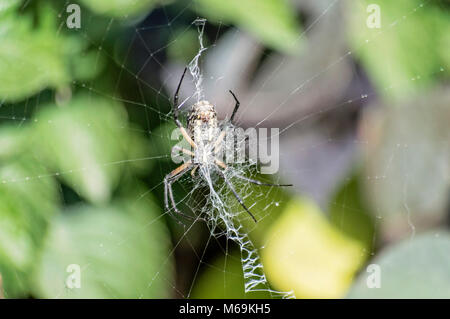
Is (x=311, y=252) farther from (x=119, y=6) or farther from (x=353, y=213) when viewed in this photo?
(x=119, y=6)

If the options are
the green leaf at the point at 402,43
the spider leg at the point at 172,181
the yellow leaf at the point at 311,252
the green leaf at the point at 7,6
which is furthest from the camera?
the yellow leaf at the point at 311,252

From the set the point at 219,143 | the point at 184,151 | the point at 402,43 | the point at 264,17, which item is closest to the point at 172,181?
the point at 184,151

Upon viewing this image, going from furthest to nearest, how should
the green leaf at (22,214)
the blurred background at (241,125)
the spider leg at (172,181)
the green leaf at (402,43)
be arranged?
the spider leg at (172,181) → the green leaf at (402,43) → the blurred background at (241,125) → the green leaf at (22,214)

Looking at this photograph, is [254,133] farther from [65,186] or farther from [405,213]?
[65,186]

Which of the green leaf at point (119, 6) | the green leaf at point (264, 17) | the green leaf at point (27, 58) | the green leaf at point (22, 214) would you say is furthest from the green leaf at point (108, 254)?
the green leaf at point (264, 17)

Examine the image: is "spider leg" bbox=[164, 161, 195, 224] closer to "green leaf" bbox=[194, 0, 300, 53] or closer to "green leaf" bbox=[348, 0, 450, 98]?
"green leaf" bbox=[194, 0, 300, 53]

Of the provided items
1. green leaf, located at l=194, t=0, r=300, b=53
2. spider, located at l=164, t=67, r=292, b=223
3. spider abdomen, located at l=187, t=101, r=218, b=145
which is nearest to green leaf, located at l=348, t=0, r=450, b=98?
green leaf, located at l=194, t=0, r=300, b=53

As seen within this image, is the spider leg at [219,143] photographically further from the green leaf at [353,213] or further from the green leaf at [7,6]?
the green leaf at [7,6]
